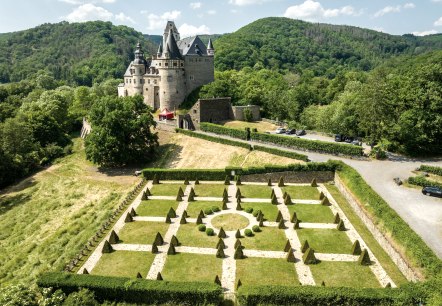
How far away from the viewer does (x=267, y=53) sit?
192 metres

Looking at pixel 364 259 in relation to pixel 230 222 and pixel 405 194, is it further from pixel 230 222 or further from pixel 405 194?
pixel 230 222

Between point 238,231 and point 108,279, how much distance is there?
1281 centimetres

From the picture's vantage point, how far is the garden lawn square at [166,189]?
146 ft

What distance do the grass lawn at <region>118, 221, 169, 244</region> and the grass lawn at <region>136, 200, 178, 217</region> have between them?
7.12 ft

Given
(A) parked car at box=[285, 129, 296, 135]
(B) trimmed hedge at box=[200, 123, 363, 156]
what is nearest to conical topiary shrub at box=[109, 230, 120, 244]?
(B) trimmed hedge at box=[200, 123, 363, 156]

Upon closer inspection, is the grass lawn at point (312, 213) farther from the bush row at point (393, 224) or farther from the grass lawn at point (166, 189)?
the grass lawn at point (166, 189)

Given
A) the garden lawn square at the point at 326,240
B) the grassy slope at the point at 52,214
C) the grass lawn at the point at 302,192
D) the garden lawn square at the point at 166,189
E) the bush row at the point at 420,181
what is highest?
the bush row at the point at 420,181

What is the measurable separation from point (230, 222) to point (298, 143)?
2145cm

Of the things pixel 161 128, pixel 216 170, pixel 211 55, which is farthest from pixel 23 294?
pixel 211 55

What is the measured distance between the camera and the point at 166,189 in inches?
1801

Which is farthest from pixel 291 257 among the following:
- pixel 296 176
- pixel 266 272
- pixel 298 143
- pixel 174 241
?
pixel 298 143

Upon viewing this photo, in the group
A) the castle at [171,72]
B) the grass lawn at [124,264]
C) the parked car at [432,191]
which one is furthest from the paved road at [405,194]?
the castle at [171,72]

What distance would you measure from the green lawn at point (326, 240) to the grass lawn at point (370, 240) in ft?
6.39

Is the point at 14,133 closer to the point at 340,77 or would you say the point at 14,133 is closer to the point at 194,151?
the point at 194,151
